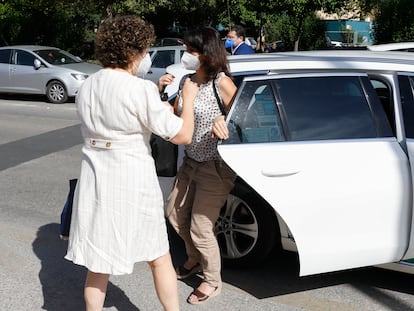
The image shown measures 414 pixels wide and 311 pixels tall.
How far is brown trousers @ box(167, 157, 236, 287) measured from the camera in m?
3.42

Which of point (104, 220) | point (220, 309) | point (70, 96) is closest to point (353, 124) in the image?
point (220, 309)

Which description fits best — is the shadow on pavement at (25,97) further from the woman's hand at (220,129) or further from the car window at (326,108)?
the woman's hand at (220,129)

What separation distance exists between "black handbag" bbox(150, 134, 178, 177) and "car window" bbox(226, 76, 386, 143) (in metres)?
0.61

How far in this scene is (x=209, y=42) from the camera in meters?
3.29

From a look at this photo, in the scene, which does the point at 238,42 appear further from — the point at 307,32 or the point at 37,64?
the point at 307,32

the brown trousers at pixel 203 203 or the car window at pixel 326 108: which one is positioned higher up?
the car window at pixel 326 108

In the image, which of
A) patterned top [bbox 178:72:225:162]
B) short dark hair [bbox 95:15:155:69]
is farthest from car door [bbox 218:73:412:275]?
short dark hair [bbox 95:15:155:69]

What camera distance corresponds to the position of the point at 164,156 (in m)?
3.83

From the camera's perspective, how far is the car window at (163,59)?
1297cm

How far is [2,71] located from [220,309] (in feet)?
41.1

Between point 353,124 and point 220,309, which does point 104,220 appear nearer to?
point 220,309

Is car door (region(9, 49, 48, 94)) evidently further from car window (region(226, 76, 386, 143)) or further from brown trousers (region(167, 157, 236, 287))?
car window (region(226, 76, 386, 143))

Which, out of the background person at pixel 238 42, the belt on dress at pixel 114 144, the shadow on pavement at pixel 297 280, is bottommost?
the shadow on pavement at pixel 297 280

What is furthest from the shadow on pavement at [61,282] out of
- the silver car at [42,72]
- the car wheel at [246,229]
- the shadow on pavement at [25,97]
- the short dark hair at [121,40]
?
the shadow on pavement at [25,97]
